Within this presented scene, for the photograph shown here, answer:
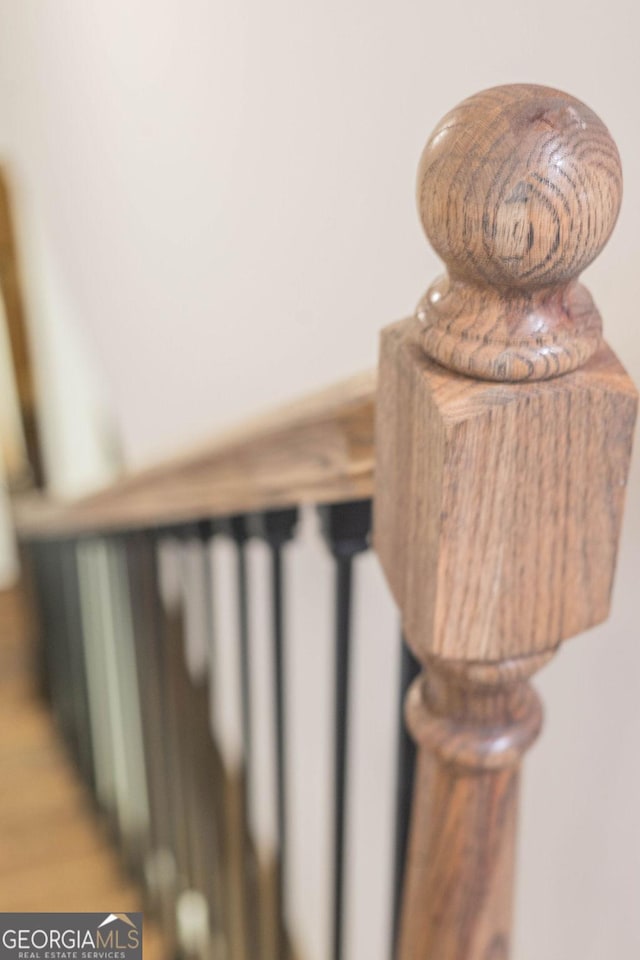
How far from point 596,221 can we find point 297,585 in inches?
42.0

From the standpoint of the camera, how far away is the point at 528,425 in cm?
48

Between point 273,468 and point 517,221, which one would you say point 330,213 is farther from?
point 517,221

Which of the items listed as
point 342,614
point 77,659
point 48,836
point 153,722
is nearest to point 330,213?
point 342,614

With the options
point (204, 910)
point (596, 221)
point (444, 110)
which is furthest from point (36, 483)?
point (596, 221)

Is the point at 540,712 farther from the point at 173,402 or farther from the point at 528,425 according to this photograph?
the point at 173,402

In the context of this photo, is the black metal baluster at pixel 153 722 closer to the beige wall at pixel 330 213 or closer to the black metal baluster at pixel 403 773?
the beige wall at pixel 330 213

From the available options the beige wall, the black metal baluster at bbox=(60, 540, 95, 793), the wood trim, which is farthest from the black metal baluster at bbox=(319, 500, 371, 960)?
the black metal baluster at bbox=(60, 540, 95, 793)

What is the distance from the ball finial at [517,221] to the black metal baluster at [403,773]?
40 cm

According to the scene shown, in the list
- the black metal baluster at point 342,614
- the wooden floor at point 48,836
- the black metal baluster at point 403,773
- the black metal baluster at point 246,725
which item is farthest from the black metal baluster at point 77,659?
the black metal baluster at point 403,773

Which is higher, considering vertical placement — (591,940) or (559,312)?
(559,312)

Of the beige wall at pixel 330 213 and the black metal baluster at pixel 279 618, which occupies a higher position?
the beige wall at pixel 330 213

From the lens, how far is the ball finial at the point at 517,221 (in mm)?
427

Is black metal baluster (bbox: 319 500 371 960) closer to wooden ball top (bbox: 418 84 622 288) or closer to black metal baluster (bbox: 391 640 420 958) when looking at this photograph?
black metal baluster (bbox: 391 640 420 958)

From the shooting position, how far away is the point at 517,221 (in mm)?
427
